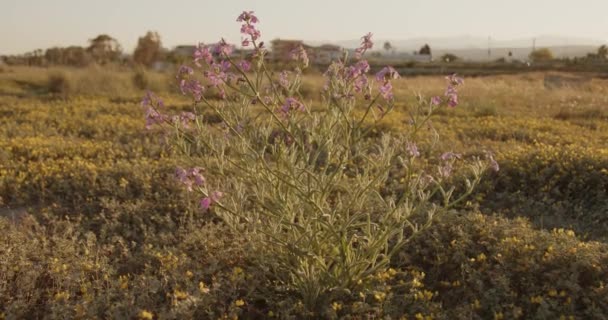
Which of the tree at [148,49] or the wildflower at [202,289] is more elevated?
the tree at [148,49]

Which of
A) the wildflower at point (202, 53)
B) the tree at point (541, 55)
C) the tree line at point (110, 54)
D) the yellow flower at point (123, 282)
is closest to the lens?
the wildflower at point (202, 53)

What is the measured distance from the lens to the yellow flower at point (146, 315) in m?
3.18

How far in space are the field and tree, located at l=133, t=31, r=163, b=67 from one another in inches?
828

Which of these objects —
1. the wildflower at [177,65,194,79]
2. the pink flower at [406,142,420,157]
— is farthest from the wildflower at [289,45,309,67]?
the pink flower at [406,142,420,157]

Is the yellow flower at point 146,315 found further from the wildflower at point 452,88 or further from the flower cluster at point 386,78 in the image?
the wildflower at point 452,88

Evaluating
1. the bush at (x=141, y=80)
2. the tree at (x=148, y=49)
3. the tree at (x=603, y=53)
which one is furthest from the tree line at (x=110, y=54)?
the tree at (x=603, y=53)

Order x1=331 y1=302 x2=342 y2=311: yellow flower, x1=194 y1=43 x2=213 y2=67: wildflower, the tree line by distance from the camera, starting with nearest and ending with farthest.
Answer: x1=194 y1=43 x2=213 y2=67: wildflower
x1=331 y1=302 x2=342 y2=311: yellow flower
the tree line

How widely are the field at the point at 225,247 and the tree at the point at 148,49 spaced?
21038 mm

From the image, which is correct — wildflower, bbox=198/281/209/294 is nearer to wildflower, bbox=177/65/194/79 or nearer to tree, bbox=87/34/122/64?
wildflower, bbox=177/65/194/79

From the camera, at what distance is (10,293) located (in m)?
3.76

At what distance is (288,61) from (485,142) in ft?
17.7

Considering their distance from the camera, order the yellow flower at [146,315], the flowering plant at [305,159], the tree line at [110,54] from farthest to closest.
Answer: the tree line at [110,54], the yellow flower at [146,315], the flowering plant at [305,159]

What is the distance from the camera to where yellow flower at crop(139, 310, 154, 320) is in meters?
3.18

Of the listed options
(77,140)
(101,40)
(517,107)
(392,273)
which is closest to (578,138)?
(517,107)
